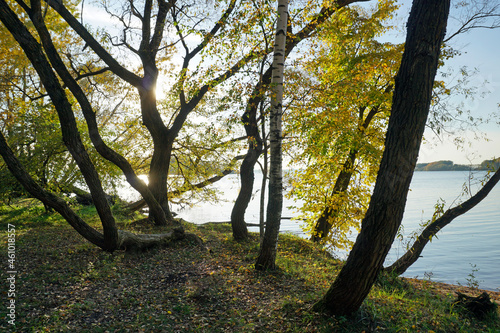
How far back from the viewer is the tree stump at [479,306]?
5511 millimetres

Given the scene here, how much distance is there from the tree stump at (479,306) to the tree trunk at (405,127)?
2838mm

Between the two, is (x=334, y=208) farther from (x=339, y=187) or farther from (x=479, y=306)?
(x=479, y=306)

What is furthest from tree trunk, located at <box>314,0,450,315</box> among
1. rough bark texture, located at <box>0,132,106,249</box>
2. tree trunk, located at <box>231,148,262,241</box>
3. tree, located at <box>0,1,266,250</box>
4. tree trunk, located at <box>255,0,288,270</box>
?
tree trunk, located at <box>231,148,262,241</box>

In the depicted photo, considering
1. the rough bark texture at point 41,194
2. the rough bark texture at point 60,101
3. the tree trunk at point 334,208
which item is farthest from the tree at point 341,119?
the rough bark texture at point 41,194

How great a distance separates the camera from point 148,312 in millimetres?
4980

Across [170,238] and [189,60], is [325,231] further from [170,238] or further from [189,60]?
[189,60]

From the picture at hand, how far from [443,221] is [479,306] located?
9.84 feet

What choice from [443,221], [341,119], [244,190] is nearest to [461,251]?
[443,221]

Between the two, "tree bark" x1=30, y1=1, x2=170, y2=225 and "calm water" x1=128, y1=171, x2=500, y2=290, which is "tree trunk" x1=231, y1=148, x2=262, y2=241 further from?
"tree bark" x1=30, y1=1, x2=170, y2=225

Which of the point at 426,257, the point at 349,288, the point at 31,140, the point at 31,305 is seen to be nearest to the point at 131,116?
the point at 31,140

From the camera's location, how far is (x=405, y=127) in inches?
150

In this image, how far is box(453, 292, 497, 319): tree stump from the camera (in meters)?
5.51

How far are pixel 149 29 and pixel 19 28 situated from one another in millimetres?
6017

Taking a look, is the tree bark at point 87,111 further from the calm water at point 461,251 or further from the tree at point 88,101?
the calm water at point 461,251
